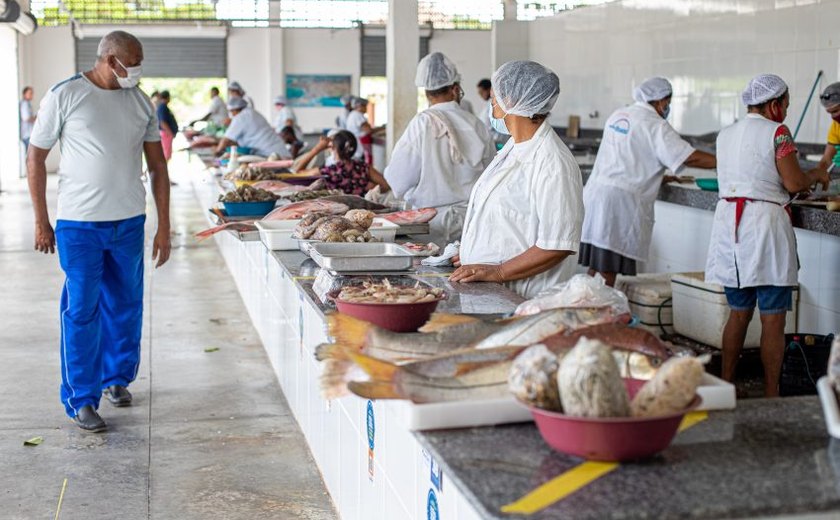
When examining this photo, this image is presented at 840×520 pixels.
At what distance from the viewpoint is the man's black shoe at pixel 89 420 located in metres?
5.50

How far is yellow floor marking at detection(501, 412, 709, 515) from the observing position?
181 cm

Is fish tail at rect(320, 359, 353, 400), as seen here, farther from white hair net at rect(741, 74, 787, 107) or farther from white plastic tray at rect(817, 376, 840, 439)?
white hair net at rect(741, 74, 787, 107)

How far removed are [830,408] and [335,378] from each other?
1.01 m

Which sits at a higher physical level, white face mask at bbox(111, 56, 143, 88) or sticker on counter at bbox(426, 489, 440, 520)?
white face mask at bbox(111, 56, 143, 88)

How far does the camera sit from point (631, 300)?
6.60 metres

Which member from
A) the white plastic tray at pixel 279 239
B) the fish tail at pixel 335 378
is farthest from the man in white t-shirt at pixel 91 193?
the fish tail at pixel 335 378

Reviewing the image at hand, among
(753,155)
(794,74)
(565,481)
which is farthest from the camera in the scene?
(794,74)

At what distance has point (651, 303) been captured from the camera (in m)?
6.44

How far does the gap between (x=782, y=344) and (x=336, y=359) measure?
3632 millimetres

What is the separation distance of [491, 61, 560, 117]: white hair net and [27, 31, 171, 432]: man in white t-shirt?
220 cm

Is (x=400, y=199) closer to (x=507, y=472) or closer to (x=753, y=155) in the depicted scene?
(x=753, y=155)

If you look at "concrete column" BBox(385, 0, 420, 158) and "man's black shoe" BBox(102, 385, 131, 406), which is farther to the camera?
"concrete column" BBox(385, 0, 420, 158)

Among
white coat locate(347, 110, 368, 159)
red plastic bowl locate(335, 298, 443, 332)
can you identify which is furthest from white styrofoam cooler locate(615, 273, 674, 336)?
white coat locate(347, 110, 368, 159)

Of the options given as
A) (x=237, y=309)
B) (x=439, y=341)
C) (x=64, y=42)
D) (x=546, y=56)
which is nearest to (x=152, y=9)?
(x=64, y=42)
